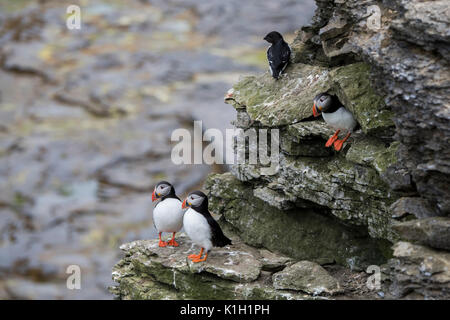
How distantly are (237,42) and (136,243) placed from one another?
21.6m

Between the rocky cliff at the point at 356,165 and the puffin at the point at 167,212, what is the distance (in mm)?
462

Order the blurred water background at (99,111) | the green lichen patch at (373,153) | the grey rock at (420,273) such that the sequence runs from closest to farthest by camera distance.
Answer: the grey rock at (420,273)
the green lichen patch at (373,153)
the blurred water background at (99,111)

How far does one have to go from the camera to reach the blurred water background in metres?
20.9

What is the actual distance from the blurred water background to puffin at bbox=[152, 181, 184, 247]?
32.2 feet

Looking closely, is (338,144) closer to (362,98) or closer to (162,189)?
(362,98)

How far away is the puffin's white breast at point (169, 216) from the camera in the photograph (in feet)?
30.7

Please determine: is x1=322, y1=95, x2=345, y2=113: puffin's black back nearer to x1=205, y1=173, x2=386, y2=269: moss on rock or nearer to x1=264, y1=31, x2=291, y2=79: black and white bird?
x1=264, y1=31, x2=291, y2=79: black and white bird

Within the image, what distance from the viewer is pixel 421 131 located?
692 centimetres

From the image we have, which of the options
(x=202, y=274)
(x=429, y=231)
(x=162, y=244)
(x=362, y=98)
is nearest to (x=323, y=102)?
(x=362, y=98)

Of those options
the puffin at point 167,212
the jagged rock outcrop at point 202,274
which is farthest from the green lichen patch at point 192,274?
the puffin at point 167,212

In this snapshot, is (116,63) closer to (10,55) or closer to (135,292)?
(10,55)

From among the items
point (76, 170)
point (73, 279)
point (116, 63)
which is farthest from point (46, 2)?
point (73, 279)

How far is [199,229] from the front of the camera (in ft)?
28.5

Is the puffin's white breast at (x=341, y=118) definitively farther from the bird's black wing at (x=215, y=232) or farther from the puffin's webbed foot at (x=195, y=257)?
the puffin's webbed foot at (x=195, y=257)
